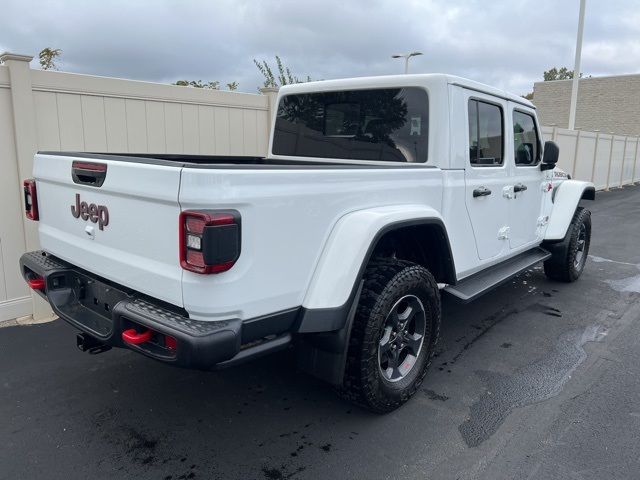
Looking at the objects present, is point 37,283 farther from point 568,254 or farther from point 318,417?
point 568,254

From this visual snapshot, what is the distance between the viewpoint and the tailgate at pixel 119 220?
7.39ft

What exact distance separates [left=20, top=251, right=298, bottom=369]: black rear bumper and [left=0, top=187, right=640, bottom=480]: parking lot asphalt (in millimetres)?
712

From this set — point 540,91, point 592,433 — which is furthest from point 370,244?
point 540,91

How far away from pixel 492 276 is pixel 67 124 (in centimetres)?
405

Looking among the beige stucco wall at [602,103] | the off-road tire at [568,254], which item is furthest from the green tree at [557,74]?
the off-road tire at [568,254]

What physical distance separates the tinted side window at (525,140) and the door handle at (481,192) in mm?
842

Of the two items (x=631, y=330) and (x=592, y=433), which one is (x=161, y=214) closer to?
(x=592, y=433)

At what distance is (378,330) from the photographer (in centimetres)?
281

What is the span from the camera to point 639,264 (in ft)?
23.6

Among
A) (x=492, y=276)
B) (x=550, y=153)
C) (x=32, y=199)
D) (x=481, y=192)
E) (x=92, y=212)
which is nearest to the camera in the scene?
(x=92, y=212)

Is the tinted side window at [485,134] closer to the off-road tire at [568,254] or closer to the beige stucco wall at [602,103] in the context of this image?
A: the off-road tire at [568,254]

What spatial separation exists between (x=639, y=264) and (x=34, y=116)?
7731 mm

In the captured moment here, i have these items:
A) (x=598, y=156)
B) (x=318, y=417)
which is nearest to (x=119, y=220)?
(x=318, y=417)

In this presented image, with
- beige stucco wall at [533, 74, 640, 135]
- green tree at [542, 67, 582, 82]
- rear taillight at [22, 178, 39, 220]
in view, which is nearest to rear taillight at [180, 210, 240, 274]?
rear taillight at [22, 178, 39, 220]
